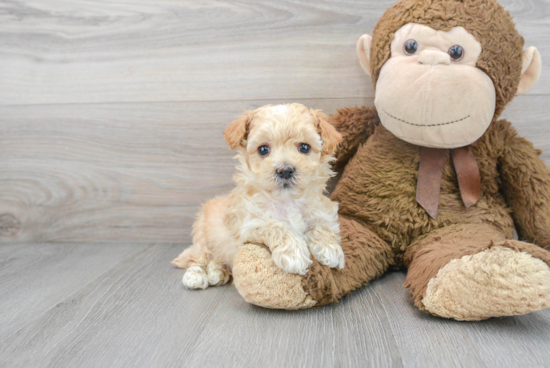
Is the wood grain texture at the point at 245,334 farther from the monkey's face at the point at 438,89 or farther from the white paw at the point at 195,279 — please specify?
the monkey's face at the point at 438,89

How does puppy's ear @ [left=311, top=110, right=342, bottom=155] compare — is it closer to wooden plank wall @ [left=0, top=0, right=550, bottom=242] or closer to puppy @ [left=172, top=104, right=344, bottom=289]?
puppy @ [left=172, top=104, right=344, bottom=289]

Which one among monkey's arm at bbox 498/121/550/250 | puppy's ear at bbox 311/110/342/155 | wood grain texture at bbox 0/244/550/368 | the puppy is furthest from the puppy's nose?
monkey's arm at bbox 498/121/550/250

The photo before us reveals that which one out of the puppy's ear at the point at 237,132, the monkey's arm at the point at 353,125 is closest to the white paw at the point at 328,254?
the puppy's ear at the point at 237,132

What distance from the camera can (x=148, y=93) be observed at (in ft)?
5.64

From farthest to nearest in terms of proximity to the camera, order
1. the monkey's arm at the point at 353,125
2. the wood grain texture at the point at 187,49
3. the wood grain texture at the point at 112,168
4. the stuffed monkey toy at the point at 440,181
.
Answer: the wood grain texture at the point at 112,168
the wood grain texture at the point at 187,49
the monkey's arm at the point at 353,125
the stuffed monkey toy at the point at 440,181

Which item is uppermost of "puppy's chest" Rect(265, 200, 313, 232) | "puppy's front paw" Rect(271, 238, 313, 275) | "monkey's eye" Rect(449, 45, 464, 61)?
"monkey's eye" Rect(449, 45, 464, 61)

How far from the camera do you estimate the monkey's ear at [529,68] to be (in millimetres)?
1292

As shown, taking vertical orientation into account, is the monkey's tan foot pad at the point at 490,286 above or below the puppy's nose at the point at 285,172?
below

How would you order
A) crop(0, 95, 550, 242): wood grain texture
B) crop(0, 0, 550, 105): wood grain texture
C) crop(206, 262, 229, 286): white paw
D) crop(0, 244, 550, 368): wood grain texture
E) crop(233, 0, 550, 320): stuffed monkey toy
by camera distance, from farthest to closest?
crop(0, 95, 550, 242): wood grain texture < crop(0, 0, 550, 105): wood grain texture < crop(206, 262, 229, 286): white paw < crop(233, 0, 550, 320): stuffed monkey toy < crop(0, 244, 550, 368): wood grain texture

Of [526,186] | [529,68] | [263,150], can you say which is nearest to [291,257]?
[263,150]

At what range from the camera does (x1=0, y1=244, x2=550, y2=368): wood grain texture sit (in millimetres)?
898

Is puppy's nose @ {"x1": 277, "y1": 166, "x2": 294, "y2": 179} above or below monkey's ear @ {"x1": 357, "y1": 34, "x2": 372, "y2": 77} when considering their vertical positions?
below

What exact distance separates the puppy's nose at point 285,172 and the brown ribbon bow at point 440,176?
0.50m

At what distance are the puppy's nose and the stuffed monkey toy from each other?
0.69 ft
